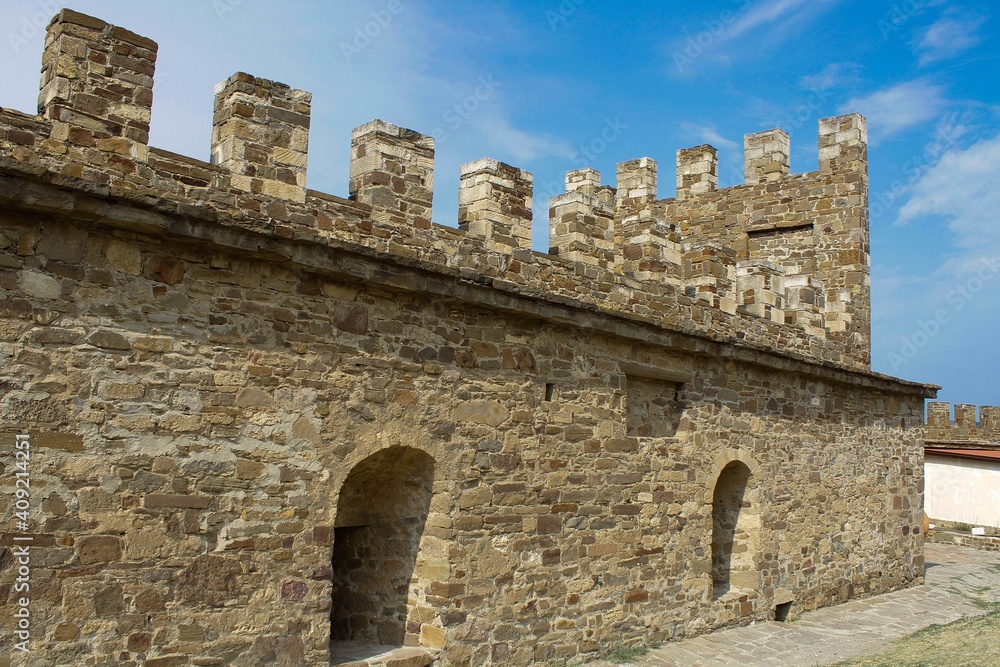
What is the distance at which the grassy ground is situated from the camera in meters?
7.59

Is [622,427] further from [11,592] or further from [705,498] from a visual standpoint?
[11,592]

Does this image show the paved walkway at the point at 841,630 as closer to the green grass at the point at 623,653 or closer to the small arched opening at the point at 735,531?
the green grass at the point at 623,653

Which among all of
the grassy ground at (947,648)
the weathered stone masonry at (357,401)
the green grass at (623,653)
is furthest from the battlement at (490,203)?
the grassy ground at (947,648)

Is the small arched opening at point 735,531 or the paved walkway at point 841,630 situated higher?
the small arched opening at point 735,531

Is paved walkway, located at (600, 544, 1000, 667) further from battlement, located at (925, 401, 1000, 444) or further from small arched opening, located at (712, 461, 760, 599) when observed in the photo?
battlement, located at (925, 401, 1000, 444)

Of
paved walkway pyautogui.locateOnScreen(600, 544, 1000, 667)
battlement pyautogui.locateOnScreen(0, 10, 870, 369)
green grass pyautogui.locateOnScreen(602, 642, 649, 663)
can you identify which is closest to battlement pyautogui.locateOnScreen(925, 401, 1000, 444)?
paved walkway pyautogui.locateOnScreen(600, 544, 1000, 667)

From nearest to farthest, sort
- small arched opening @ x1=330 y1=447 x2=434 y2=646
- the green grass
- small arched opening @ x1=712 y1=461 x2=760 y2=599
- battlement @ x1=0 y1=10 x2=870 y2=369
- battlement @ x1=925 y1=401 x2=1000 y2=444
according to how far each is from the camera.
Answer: battlement @ x1=0 y1=10 x2=870 y2=369, small arched opening @ x1=330 y1=447 x2=434 y2=646, the green grass, small arched opening @ x1=712 y1=461 x2=760 y2=599, battlement @ x1=925 y1=401 x2=1000 y2=444

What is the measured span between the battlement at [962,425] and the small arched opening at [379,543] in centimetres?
1951

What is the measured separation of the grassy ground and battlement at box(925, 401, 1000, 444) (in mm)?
13438

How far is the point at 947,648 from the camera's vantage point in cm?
836

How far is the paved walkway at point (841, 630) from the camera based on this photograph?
8406 millimetres

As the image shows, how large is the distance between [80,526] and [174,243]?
171 centimetres

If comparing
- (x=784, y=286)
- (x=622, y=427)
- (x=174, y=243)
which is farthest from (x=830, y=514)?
(x=174, y=243)

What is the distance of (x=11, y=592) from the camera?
4.66 metres
